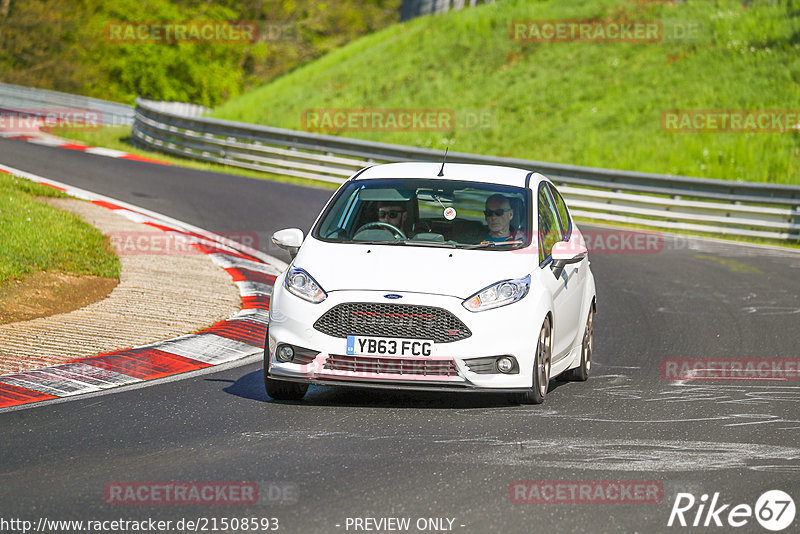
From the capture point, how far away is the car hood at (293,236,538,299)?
303 inches

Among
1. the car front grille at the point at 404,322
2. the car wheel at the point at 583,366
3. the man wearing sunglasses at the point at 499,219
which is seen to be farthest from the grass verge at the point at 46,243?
the car wheel at the point at 583,366

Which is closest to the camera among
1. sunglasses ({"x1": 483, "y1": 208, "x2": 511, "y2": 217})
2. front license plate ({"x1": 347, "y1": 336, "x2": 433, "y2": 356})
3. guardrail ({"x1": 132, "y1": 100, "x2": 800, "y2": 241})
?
front license plate ({"x1": 347, "y1": 336, "x2": 433, "y2": 356})

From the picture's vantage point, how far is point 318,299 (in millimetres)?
7719

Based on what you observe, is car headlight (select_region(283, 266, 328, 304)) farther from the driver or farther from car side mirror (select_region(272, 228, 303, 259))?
the driver

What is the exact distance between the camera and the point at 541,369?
26.5 ft

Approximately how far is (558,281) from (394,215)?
1348 millimetres

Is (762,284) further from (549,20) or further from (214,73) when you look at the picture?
(214,73)

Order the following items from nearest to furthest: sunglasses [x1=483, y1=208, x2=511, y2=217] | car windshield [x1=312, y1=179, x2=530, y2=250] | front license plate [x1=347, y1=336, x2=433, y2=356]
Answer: front license plate [x1=347, y1=336, x2=433, y2=356]
car windshield [x1=312, y1=179, x2=530, y2=250]
sunglasses [x1=483, y1=208, x2=511, y2=217]

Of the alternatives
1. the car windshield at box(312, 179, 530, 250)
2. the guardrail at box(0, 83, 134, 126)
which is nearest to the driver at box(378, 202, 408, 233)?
the car windshield at box(312, 179, 530, 250)

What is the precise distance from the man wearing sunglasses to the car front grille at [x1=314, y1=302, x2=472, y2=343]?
3.71 feet

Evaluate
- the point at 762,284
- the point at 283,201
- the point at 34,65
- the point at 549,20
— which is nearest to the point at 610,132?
the point at 549,20

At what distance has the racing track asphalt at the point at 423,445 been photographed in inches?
218

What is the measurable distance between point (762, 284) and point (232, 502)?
441 inches

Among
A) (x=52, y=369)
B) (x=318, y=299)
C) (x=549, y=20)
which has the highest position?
(x=549, y=20)
